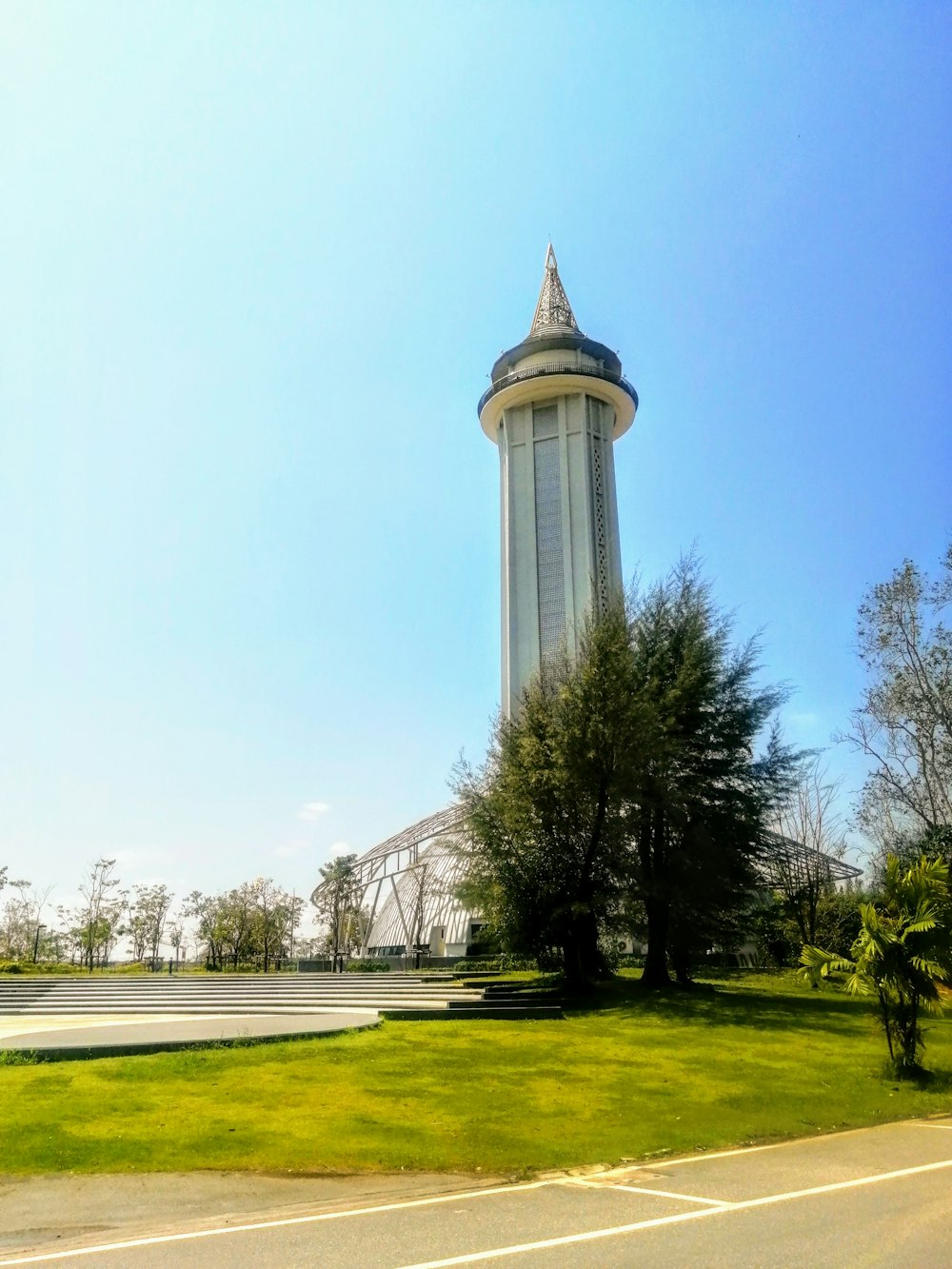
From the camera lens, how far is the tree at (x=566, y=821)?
21984 mm

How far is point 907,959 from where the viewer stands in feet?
→ 39.4

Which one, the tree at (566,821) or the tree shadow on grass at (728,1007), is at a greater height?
the tree at (566,821)

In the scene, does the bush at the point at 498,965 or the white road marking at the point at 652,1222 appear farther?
the bush at the point at 498,965

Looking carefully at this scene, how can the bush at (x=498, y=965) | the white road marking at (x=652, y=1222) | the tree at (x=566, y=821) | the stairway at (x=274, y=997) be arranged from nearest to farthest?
the white road marking at (x=652, y=1222) → the stairway at (x=274, y=997) → the tree at (x=566, y=821) → the bush at (x=498, y=965)

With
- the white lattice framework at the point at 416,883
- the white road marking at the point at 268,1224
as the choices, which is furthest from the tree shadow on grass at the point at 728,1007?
the white lattice framework at the point at 416,883

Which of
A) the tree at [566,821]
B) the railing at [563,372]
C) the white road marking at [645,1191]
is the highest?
the railing at [563,372]

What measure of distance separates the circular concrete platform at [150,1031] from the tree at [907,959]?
26.4 feet

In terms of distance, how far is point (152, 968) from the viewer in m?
47.8

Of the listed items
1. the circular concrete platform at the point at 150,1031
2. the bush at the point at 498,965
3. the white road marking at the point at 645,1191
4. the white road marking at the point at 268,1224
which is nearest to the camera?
the white road marking at the point at 268,1224

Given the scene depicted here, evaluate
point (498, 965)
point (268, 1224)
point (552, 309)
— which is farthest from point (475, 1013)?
point (552, 309)

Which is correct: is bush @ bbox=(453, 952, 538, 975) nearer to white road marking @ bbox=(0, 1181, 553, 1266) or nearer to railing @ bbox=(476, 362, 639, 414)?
white road marking @ bbox=(0, 1181, 553, 1266)

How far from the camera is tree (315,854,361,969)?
45.4 meters

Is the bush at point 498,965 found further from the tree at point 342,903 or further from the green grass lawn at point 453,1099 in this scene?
the green grass lawn at point 453,1099

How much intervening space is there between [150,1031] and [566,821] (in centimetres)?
1114
